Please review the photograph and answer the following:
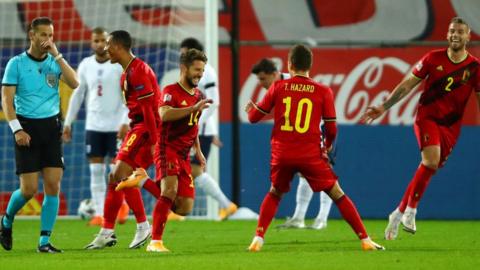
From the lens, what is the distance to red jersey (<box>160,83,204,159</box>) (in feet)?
31.2

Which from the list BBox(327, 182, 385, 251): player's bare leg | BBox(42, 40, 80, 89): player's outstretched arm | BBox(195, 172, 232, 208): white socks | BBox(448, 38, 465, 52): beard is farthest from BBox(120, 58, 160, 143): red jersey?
BBox(195, 172, 232, 208): white socks

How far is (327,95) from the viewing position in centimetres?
927

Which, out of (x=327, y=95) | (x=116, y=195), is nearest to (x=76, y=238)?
(x=116, y=195)

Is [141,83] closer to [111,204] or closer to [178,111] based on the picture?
[178,111]

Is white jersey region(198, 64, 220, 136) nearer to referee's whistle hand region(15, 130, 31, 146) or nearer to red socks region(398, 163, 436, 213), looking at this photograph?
red socks region(398, 163, 436, 213)

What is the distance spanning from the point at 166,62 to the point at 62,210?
8.15ft

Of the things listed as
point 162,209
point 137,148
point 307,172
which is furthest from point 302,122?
point 137,148

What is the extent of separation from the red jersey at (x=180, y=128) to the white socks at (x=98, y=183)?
4246 millimetres

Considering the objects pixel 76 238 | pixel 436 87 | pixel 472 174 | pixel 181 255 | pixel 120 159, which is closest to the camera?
pixel 181 255

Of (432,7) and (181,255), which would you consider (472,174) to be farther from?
(181,255)

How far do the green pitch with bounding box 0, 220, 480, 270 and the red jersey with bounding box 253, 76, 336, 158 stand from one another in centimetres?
87

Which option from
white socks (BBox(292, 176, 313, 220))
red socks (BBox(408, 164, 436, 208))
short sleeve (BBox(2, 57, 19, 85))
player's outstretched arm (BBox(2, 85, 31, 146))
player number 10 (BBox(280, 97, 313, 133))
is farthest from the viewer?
white socks (BBox(292, 176, 313, 220))

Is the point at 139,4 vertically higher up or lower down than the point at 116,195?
Result: higher up

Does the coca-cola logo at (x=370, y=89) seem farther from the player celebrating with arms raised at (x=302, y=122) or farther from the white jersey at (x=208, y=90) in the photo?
the player celebrating with arms raised at (x=302, y=122)
